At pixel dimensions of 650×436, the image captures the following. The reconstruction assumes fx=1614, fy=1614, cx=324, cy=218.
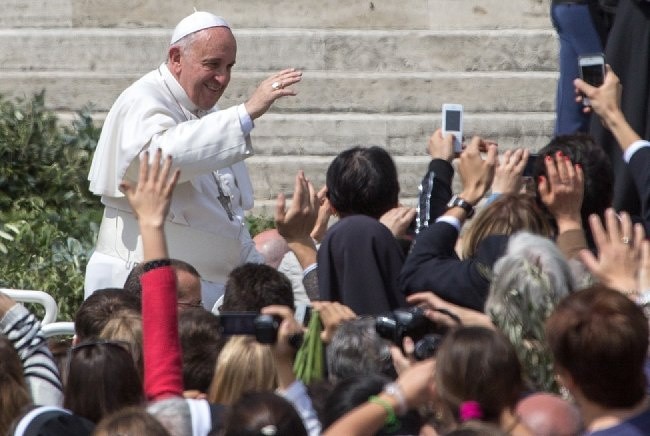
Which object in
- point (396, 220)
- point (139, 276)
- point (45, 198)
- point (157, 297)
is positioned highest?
point (157, 297)

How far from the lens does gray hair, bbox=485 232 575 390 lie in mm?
4473

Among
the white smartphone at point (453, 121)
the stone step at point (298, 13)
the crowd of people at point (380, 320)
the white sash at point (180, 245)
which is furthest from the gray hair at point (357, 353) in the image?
the stone step at point (298, 13)

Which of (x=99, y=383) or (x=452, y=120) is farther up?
(x=452, y=120)

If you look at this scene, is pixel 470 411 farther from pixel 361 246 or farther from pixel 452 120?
pixel 452 120

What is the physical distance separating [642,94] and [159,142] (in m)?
2.13

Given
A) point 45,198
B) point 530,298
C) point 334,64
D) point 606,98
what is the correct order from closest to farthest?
1. point 530,298
2. point 606,98
3. point 45,198
4. point 334,64

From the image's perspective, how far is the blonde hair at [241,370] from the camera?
4.68 m

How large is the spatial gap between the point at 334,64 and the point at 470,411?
6.73m

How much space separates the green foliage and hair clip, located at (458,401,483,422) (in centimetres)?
475

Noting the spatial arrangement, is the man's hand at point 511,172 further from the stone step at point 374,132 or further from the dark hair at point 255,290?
the stone step at point 374,132

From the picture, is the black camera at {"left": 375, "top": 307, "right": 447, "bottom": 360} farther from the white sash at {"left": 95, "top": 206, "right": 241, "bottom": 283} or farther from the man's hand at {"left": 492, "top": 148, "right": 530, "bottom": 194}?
the white sash at {"left": 95, "top": 206, "right": 241, "bottom": 283}

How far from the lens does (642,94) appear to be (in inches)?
280

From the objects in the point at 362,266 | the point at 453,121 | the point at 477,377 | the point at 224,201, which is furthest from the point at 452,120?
the point at 477,377

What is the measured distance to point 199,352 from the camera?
5039mm
